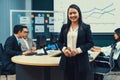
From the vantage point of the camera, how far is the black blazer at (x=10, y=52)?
162 inches

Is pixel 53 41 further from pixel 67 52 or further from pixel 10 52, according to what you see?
pixel 67 52

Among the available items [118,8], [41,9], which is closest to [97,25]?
[118,8]

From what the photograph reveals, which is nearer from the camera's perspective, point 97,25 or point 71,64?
point 71,64

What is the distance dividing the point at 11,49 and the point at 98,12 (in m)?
2.87

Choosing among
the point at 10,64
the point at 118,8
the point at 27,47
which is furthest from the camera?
the point at 118,8

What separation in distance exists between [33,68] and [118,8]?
11.7 ft

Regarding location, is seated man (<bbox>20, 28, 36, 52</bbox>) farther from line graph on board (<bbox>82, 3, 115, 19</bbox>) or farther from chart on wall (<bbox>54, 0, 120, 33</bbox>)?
line graph on board (<bbox>82, 3, 115, 19</bbox>)

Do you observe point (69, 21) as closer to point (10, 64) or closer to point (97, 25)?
point (10, 64)

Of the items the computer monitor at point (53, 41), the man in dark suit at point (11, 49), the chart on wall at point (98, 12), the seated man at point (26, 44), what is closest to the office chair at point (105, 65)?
the computer monitor at point (53, 41)

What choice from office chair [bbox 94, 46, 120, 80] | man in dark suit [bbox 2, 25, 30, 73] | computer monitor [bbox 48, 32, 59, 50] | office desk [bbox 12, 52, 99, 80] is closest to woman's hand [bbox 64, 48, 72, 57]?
office desk [bbox 12, 52, 99, 80]

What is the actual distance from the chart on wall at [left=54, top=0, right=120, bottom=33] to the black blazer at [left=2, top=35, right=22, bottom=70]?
2.35 metres

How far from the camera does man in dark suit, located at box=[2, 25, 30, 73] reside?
4.11 m

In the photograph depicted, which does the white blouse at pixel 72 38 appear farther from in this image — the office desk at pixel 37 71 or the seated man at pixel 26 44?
the seated man at pixel 26 44

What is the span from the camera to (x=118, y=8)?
627 cm
